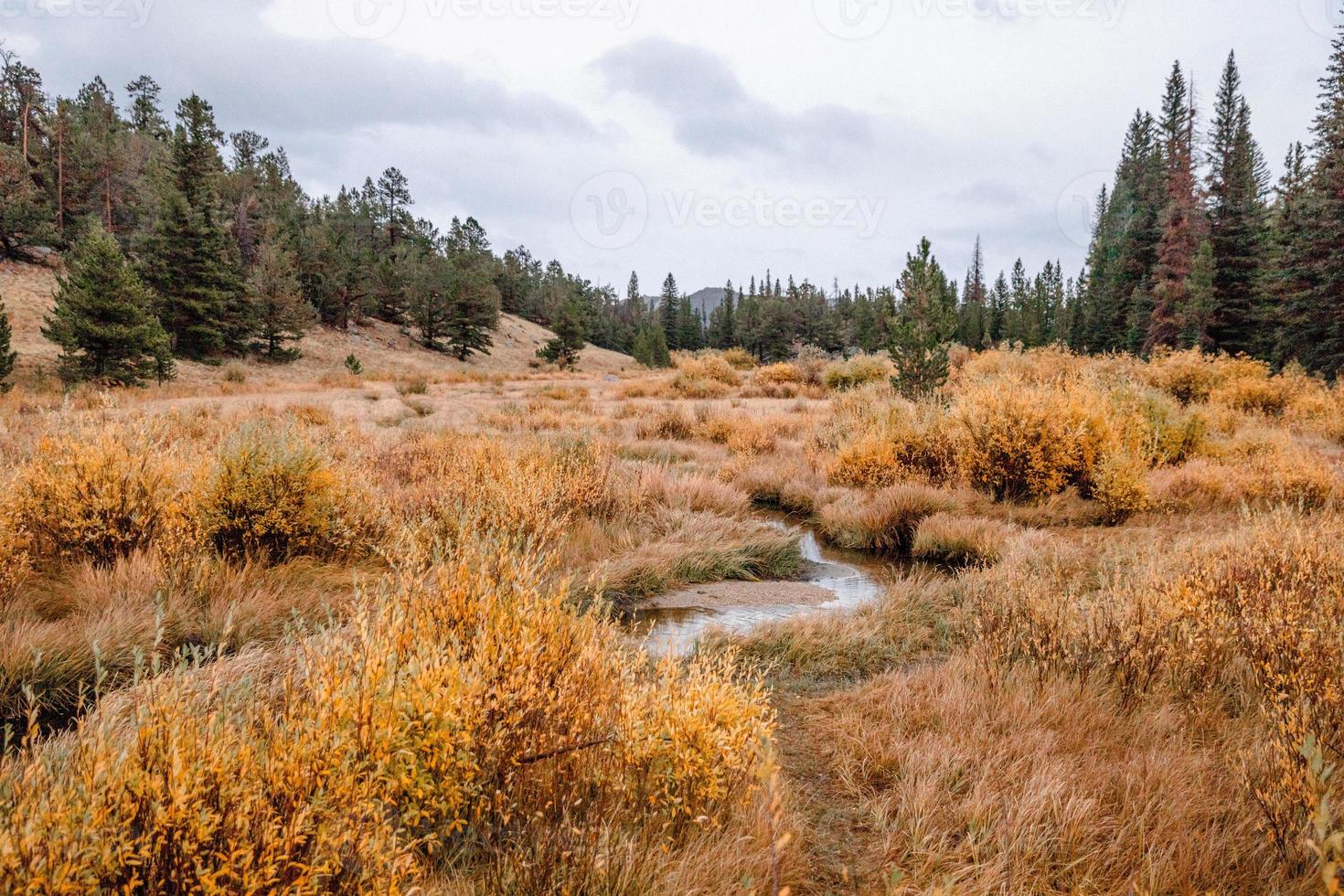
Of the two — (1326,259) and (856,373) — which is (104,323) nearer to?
(856,373)

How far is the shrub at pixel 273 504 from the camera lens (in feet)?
15.0

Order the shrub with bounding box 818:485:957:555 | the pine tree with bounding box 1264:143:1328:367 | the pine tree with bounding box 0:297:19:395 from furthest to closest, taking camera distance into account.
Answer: the pine tree with bounding box 1264:143:1328:367 → the pine tree with bounding box 0:297:19:395 → the shrub with bounding box 818:485:957:555

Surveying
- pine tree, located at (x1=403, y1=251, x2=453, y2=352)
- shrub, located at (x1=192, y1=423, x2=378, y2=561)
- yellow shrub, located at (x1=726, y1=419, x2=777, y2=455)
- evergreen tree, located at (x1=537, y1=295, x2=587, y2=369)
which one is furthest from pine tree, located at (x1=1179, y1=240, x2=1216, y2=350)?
pine tree, located at (x1=403, y1=251, x2=453, y2=352)

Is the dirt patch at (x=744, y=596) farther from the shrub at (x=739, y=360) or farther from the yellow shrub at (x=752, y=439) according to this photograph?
the shrub at (x=739, y=360)

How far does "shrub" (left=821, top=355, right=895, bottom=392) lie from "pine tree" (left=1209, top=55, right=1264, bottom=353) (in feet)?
69.8

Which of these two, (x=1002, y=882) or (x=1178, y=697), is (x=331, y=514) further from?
(x=1178, y=697)

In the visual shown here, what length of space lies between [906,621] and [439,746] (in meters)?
3.77

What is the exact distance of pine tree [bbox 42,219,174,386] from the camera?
72.5 feet

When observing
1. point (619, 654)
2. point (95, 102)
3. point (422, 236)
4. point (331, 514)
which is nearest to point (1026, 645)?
point (619, 654)

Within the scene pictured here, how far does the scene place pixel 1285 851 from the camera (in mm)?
2127

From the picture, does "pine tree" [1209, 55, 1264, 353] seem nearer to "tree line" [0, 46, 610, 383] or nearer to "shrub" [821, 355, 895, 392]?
"shrub" [821, 355, 895, 392]

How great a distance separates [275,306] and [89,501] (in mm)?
37862

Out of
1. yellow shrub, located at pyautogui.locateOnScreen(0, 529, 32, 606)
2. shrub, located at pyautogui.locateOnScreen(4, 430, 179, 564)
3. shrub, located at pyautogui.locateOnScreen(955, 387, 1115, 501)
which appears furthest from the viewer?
shrub, located at pyautogui.locateOnScreen(955, 387, 1115, 501)

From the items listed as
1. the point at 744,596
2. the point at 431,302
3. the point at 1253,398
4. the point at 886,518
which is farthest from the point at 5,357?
the point at 1253,398
